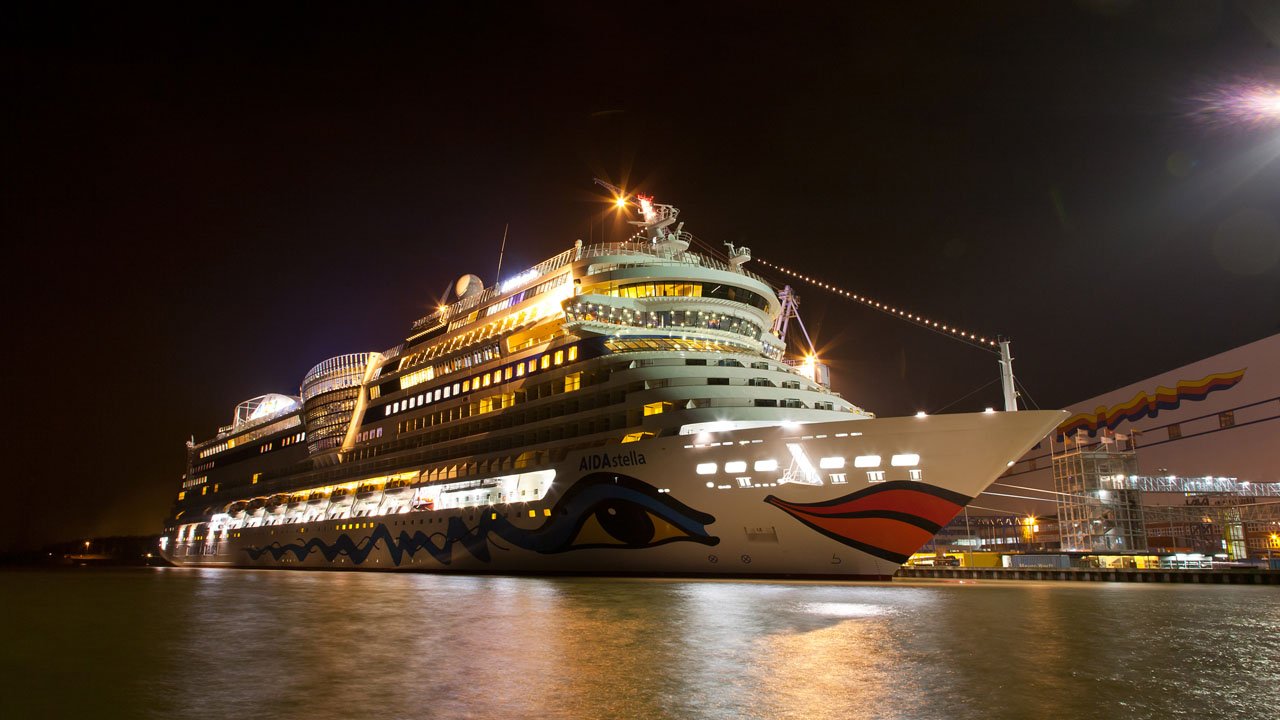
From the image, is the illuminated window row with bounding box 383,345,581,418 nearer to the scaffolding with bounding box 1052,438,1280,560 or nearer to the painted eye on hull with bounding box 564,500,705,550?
the painted eye on hull with bounding box 564,500,705,550

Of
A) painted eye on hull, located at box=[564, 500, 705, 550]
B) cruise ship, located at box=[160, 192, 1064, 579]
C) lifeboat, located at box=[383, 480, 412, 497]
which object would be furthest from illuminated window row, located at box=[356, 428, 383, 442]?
painted eye on hull, located at box=[564, 500, 705, 550]

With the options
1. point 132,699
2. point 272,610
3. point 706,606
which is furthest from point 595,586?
point 132,699

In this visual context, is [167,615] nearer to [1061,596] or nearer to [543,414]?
[543,414]

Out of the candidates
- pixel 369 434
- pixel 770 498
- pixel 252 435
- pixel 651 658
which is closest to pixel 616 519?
pixel 770 498

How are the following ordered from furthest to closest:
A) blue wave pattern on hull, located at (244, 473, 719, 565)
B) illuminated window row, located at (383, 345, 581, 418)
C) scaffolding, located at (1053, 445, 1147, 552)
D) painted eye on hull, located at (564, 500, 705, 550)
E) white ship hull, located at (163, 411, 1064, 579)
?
scaffolding, located at (1053, 445, 1147, 552)
illuminated window row, located at (383, 345, 581, 418)
painted eye on hull, located at (564, 500, 705, 550)
blue wave pattern on hull, located at (244, 473, 719, 565)
white ship hull, located at (163, 411, 1064, 579)

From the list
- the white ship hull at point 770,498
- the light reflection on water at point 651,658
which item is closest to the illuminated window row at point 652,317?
the white ship hull at point 770,498

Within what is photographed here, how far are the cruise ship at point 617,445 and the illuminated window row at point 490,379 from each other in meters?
0.11

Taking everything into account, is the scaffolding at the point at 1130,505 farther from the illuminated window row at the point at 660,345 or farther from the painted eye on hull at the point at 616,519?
the painted eye on hull at the point at 616,519

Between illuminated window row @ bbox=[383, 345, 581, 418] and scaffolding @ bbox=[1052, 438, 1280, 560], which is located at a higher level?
illuminated window row @ bbox=[383, 345, 581, 418]

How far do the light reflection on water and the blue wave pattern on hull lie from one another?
7306 mm

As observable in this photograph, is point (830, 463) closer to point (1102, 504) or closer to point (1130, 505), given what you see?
point (1102, 504)

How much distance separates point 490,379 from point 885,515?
21838 millimetres

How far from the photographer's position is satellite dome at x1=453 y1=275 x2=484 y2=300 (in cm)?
4944

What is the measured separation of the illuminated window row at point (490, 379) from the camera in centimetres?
3584
